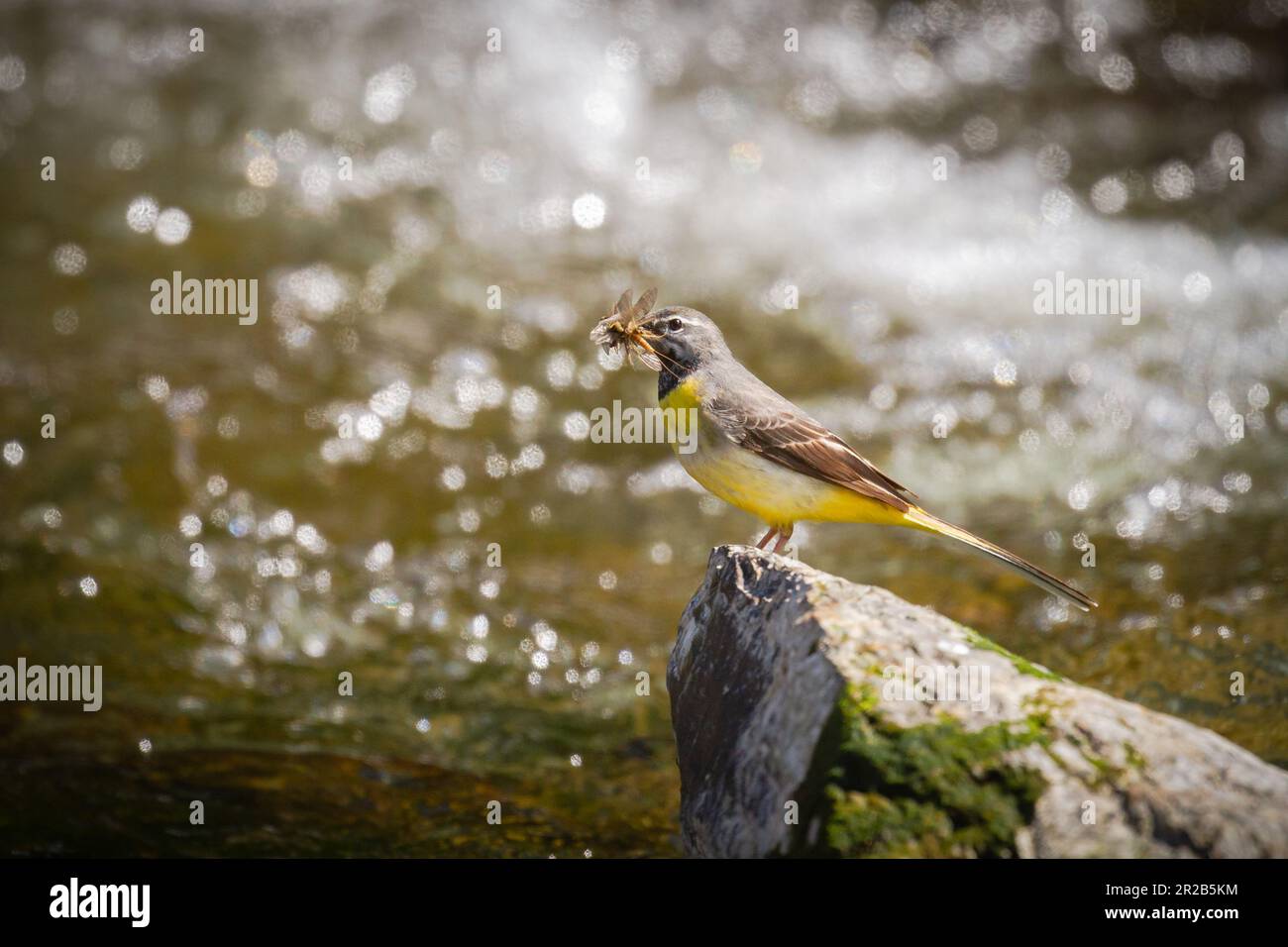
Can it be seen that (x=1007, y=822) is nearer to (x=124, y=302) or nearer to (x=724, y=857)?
(x=724, y=857)

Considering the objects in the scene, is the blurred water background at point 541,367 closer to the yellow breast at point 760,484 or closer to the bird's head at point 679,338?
the yellow breast at point 760,484

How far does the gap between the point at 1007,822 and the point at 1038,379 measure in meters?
8.72

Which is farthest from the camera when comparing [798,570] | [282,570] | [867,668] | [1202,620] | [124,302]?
[124,302]

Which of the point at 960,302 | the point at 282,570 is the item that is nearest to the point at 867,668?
the point at 282,570

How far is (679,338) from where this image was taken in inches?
264

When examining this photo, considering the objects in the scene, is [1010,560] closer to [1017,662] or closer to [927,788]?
[1017,662]

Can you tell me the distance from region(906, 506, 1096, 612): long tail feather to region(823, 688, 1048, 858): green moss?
1436mm

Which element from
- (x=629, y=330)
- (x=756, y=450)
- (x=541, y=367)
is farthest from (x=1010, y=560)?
(x=541, y=367)

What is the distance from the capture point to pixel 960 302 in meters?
13.5

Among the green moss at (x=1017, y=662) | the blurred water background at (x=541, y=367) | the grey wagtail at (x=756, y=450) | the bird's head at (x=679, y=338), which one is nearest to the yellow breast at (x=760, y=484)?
the grey wagtail at (x=756, y=450)

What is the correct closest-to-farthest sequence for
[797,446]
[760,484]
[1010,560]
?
[1010,560] < [760,484] < [797,446]

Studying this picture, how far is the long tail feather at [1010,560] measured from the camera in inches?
236

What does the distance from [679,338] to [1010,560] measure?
2.15 metres

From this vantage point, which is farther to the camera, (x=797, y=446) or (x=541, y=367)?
→ (x=541, y=367)
